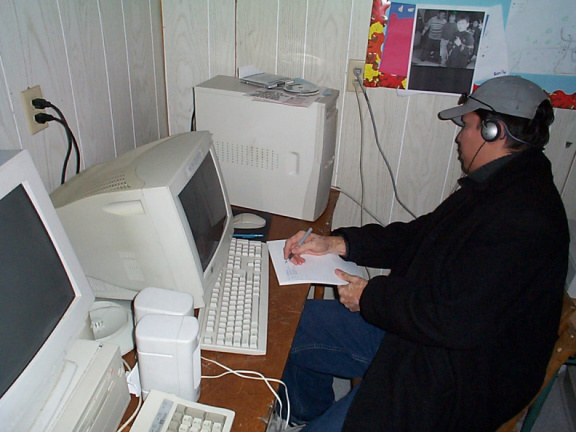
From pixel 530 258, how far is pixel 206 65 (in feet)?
4.42

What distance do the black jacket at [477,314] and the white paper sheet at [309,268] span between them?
0.14 m

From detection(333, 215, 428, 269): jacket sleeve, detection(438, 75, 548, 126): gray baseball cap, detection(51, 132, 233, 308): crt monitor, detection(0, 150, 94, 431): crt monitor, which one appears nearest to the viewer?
detection(0, 150, 94, 431): crt monitor

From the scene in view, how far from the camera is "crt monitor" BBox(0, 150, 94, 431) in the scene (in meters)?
0.62

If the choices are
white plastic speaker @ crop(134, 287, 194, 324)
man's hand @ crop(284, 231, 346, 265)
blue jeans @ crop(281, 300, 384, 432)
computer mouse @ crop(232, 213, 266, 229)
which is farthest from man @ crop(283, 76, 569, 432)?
white plastic speaker @ crop(134, 287, 194, 324)

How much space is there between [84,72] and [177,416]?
0.95 m

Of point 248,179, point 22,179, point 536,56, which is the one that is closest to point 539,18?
point 536,56

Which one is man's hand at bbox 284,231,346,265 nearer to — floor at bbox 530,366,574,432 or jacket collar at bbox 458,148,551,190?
jacket collar at bbox 458,148,551,190

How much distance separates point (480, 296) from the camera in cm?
99

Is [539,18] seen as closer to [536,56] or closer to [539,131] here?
[536,56]

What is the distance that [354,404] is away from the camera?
109 centimetres

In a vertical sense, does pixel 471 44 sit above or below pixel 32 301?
above

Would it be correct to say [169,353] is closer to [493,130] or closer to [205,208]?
[205,208]

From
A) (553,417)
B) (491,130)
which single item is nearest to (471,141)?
(491,130)

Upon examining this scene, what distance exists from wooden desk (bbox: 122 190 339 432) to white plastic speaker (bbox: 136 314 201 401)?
73 millimetres
